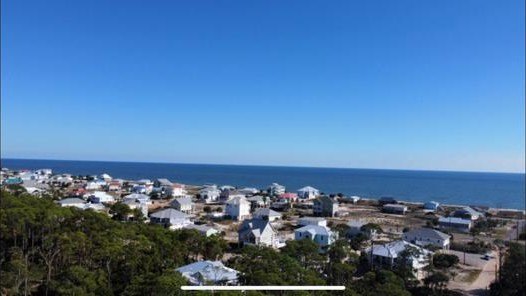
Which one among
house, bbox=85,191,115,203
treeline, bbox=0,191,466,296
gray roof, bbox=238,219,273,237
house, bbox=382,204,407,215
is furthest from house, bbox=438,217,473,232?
house, bbox=85,191,115,203

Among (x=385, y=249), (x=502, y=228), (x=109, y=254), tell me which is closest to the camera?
(x=109, y=254)

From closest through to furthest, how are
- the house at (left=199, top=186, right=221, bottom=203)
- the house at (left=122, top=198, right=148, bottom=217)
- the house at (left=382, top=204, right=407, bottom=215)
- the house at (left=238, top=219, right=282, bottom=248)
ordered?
1. the house at (left=238, top=219, right=282, bottom=248)
2. the house at (left=122, top=198, right=148, bottom=217)
3. the house at (left=382, top=204, right=407, bottom=215)
4. the house at (left=199, top=186, right=221, bottom=203)

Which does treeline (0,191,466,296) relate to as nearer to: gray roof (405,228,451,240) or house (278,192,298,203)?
gray roof (405,228,451,240)

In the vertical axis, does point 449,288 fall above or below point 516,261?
below

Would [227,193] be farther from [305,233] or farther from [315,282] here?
[315,282]

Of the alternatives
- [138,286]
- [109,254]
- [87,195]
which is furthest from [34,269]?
[87,195]

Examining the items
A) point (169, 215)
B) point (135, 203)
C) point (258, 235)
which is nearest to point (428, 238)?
point (258, 235)
